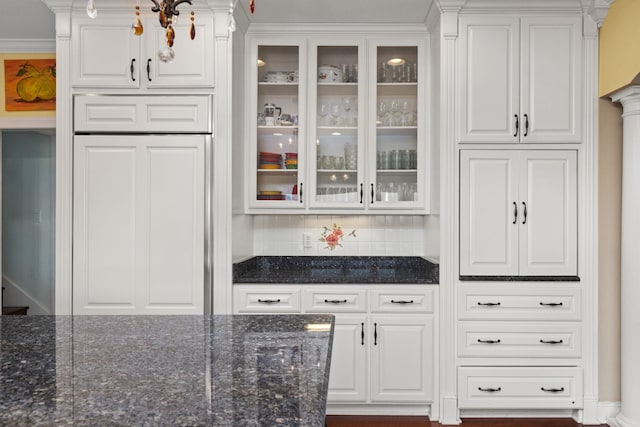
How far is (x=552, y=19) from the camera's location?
3.09 metres

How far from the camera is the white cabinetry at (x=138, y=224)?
306cm

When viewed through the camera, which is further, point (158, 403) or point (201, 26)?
point (201, 26)

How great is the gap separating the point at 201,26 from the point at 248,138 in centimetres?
75

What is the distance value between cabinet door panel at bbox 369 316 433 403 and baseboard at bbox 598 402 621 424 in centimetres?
101

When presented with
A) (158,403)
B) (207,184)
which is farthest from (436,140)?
(158,403)

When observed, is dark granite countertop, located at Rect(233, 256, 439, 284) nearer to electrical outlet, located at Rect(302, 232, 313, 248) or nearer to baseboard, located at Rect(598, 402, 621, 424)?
electrical outlet, located at Rect(302, 232, 313, 248)

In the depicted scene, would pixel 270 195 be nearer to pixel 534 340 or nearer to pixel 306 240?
pixel 306 240

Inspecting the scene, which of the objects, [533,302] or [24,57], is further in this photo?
[24,57]

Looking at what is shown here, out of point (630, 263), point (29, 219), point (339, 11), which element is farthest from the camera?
point (29, 219)

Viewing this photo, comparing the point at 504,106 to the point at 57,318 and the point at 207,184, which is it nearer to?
the point at 207,184

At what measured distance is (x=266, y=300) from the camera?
317 cm

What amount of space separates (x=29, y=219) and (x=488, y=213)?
449 cm

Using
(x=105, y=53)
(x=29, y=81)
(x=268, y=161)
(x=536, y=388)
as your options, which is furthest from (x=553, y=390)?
(x=29, y=81)

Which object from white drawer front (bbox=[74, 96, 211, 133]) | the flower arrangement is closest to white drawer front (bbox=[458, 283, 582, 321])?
the flower arrangement
